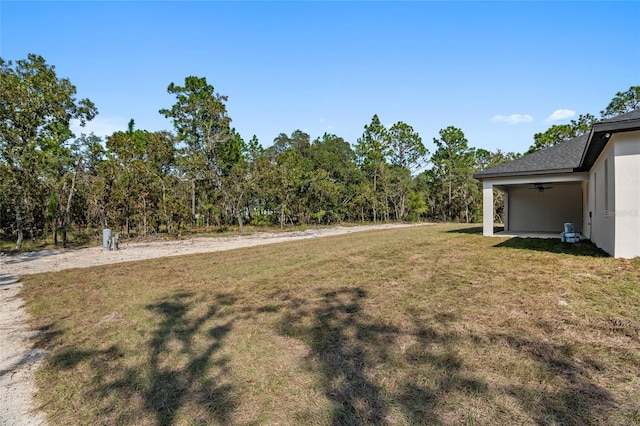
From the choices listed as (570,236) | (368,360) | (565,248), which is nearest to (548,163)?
(570,236)

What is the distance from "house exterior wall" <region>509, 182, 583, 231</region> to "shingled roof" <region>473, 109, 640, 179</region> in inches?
70.8

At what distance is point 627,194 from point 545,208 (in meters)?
8.58

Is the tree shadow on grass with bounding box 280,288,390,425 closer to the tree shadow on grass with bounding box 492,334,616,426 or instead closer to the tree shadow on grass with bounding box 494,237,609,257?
the tree shadow on grass with bounding box 492,334,616,426

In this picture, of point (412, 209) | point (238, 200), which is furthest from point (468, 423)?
point (412, 209)

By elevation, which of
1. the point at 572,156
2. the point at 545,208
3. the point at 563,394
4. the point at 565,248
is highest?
the point at 572,156

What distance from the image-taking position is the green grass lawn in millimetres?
2094

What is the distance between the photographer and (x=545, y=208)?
1339cm

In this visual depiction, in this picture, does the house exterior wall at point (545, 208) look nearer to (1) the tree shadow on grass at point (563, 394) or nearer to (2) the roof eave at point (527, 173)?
(2) the roof eave at point (527, 173)

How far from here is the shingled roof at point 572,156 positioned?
5.51 meters

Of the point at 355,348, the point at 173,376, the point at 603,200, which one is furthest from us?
the point at 603,200

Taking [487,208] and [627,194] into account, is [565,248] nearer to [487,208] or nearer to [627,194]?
[627,194]

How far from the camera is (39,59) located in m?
12.4

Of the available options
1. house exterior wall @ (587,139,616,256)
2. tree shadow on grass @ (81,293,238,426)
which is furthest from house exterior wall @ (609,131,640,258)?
tree shadow on grass @ (81,293,238,426)

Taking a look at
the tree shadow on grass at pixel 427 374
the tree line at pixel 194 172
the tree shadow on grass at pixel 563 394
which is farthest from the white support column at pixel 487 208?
the tree line at pixel 194 172
